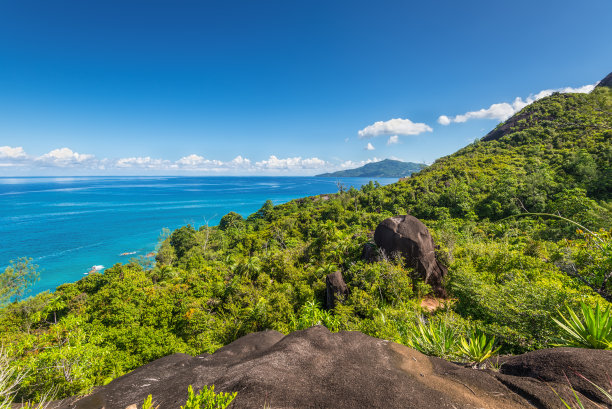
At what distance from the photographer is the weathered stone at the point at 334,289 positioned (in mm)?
19938

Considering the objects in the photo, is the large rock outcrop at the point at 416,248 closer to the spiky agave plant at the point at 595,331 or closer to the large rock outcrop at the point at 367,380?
the spiky agave plant at the point at 595,331

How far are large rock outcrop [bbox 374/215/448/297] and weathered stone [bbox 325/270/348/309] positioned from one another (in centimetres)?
505

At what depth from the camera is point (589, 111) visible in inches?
206

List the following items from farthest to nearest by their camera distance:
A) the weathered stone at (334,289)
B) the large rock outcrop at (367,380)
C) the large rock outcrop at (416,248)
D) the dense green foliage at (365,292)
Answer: the large rock outcrop at (416,248)
the weathered stone at (334,289)
the dense green foliage at (365,292)
the large rock outcrop at (367,380)

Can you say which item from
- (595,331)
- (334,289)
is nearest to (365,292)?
(334,289)

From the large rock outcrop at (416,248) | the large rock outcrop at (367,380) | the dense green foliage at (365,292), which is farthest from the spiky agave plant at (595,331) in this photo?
the large rock outcrop at (416,248)

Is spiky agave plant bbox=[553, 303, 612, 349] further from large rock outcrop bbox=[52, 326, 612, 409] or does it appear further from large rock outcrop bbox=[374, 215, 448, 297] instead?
large rock outcrop bbox=[374, 215, 448, 297]

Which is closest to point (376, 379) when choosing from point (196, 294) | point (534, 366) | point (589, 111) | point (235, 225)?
point (534, 366)

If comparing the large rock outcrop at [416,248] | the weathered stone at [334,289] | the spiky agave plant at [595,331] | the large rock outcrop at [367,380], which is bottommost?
the weathered stone at [334,289]

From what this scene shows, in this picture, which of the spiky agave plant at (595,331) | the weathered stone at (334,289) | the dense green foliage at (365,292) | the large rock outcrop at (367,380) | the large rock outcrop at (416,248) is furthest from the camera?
the large rock outcrop at (416,248)

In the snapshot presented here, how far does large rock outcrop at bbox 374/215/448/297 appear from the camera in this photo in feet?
66.5

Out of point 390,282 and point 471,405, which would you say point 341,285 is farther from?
point 471,405

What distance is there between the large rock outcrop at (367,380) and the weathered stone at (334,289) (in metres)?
13.3

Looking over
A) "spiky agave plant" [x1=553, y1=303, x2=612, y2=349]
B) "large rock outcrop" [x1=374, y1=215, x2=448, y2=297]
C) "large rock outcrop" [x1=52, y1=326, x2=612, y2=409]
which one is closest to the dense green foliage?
"spiky agave plant" [x1=553, y1=303, x2=612, y2=349]
